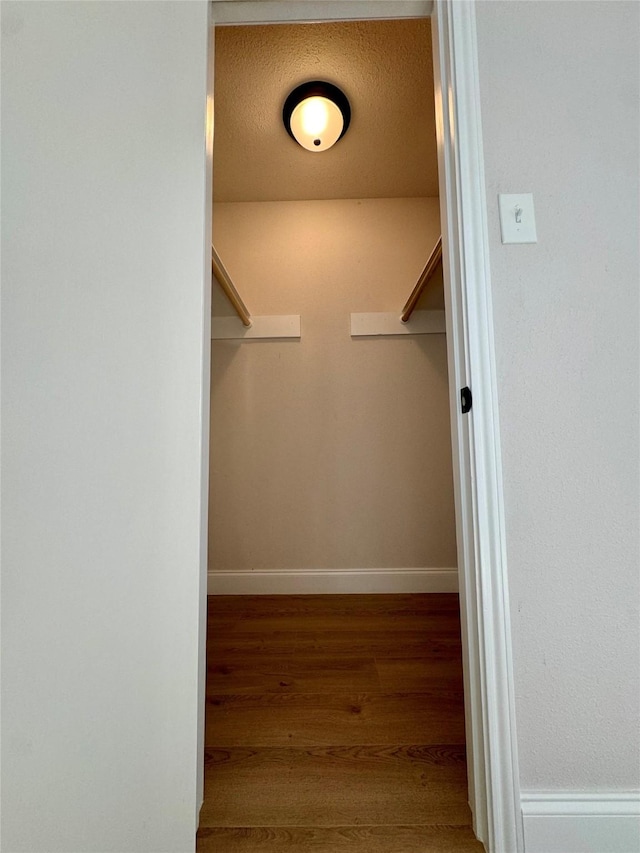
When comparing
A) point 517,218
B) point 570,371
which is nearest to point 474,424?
point 570,371

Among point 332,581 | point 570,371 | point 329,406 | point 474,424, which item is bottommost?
point 332,581

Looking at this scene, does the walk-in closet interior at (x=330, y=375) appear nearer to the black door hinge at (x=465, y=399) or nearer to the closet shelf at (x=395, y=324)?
the closet shelf at (x=395, y=324)

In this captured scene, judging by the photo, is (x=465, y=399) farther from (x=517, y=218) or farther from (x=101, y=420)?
(x=101, y=420)

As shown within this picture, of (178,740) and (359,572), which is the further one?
(359,572)

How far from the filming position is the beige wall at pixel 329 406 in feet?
7.64

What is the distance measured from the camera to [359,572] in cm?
230

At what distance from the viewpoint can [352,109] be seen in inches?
71.1

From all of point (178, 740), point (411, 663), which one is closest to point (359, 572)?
point (411, 663)

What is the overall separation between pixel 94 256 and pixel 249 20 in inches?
30.6

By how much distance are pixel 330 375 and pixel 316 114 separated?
1.21m

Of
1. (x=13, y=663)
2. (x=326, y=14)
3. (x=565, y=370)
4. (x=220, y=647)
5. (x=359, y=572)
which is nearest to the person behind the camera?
(x=13, y=663)

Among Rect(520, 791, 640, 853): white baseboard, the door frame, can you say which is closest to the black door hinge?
the door frame

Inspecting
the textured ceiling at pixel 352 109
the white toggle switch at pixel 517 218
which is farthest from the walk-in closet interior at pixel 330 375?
the white toggle switch at pixel 517 218

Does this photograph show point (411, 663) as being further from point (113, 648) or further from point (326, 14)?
point (326, 14)
